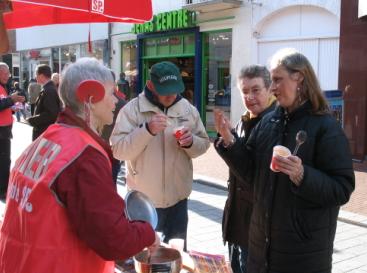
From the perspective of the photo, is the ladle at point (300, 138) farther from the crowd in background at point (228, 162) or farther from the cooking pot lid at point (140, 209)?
the cooking pot lid at point (140, 209)

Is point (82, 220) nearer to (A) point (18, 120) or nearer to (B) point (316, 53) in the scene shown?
(B) point (316, 53)

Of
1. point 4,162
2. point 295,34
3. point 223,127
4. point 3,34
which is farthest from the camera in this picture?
point 295,34

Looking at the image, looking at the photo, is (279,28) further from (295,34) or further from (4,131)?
(4,131)

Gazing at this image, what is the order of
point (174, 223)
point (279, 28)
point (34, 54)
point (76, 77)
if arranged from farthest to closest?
point (34, 54)
point (279, 28)
point (174, 223)
point (76, 77)

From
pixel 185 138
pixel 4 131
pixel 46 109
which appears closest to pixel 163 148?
pixel 185 138

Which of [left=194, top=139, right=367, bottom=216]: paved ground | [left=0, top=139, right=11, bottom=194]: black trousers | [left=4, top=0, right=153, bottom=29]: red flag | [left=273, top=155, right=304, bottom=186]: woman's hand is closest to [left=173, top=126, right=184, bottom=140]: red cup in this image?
[left=4, top=0, right=153, bottom=29]: red flag

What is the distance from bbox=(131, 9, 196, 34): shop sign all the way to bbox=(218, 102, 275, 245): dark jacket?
11824 mm

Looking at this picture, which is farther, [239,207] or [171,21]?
[171,21]

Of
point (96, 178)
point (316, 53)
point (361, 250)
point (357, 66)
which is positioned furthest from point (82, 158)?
point (316, 53)

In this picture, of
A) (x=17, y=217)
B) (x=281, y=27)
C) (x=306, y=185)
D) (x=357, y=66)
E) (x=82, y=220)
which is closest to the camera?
(x=82, y=220)

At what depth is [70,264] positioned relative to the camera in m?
1.81

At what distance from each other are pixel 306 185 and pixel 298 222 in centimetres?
24

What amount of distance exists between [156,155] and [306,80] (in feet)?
4.76

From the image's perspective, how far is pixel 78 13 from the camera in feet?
13.4
